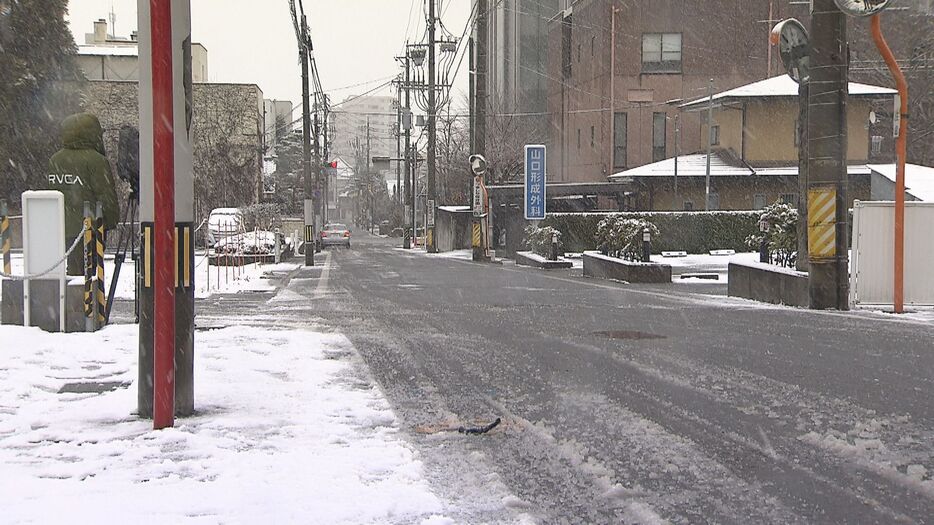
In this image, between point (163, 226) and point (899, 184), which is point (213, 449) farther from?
point (899, 184)

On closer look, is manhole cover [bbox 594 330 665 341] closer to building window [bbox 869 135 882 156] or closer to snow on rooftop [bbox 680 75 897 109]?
snow on rooftop [bbox 680 75 897 109]

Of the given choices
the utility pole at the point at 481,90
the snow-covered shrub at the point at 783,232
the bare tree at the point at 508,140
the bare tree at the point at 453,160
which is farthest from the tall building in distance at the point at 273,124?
the snow-covered shrub at the point at 783,232

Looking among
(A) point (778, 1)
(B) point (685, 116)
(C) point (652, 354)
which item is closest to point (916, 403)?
(C) point (652, 354)

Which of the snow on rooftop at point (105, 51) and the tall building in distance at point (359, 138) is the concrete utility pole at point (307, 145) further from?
Result: the tall building in distance at point (359, 138)

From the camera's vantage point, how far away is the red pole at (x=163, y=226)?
211 inches

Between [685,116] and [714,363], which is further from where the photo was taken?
[685,116]

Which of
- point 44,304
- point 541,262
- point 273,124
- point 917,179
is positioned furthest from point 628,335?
point 273,124

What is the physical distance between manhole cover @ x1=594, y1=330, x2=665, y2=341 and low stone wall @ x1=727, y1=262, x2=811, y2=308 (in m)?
4.02

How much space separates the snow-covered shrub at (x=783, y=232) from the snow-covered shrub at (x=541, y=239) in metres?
11.4

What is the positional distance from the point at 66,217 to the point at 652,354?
7.06m

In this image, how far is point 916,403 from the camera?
6.35 m

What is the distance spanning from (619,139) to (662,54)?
4.62 metres

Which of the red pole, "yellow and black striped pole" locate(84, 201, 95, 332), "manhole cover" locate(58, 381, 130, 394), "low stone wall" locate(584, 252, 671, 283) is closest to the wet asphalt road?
the red pole

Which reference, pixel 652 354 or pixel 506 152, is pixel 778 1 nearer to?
pixel 506 152
